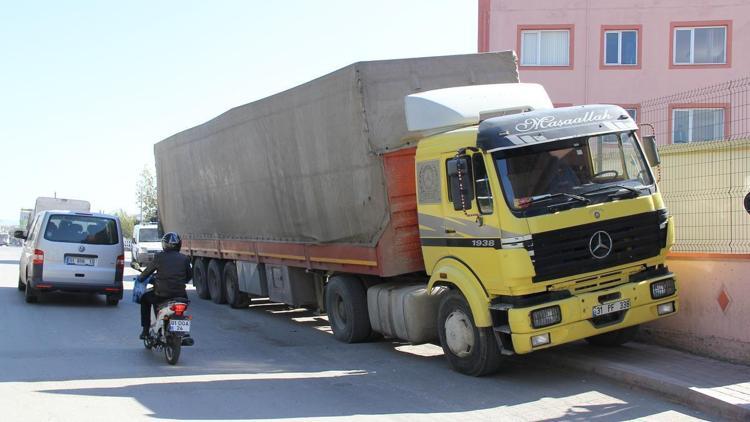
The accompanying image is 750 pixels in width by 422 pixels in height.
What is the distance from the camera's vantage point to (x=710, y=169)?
8.88 m

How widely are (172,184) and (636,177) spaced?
1431 centimetres

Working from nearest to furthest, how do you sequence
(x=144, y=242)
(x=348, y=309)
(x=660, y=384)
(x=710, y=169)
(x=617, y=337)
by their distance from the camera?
(x=660, y=384) → (x=710, y=169) → (x=617, y=337) → (x=348, y=309) → (x=144, y=242)

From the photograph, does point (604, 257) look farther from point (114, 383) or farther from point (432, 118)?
point (114, 383)

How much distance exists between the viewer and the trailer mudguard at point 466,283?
26.8ft

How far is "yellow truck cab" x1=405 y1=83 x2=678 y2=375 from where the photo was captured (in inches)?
310

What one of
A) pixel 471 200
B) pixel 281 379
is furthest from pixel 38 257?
pixel 471 200

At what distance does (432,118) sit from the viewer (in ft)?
30.6

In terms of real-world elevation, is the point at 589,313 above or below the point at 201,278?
above

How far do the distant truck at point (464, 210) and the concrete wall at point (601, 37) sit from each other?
1475cm

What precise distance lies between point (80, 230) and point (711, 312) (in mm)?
12102

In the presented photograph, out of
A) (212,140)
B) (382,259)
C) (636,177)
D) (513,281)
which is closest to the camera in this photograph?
(513,281)

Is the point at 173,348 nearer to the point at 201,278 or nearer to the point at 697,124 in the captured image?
the point at 697,124

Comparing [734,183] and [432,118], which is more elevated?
[432,118]

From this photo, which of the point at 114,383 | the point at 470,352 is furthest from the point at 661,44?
the point at 114,383
